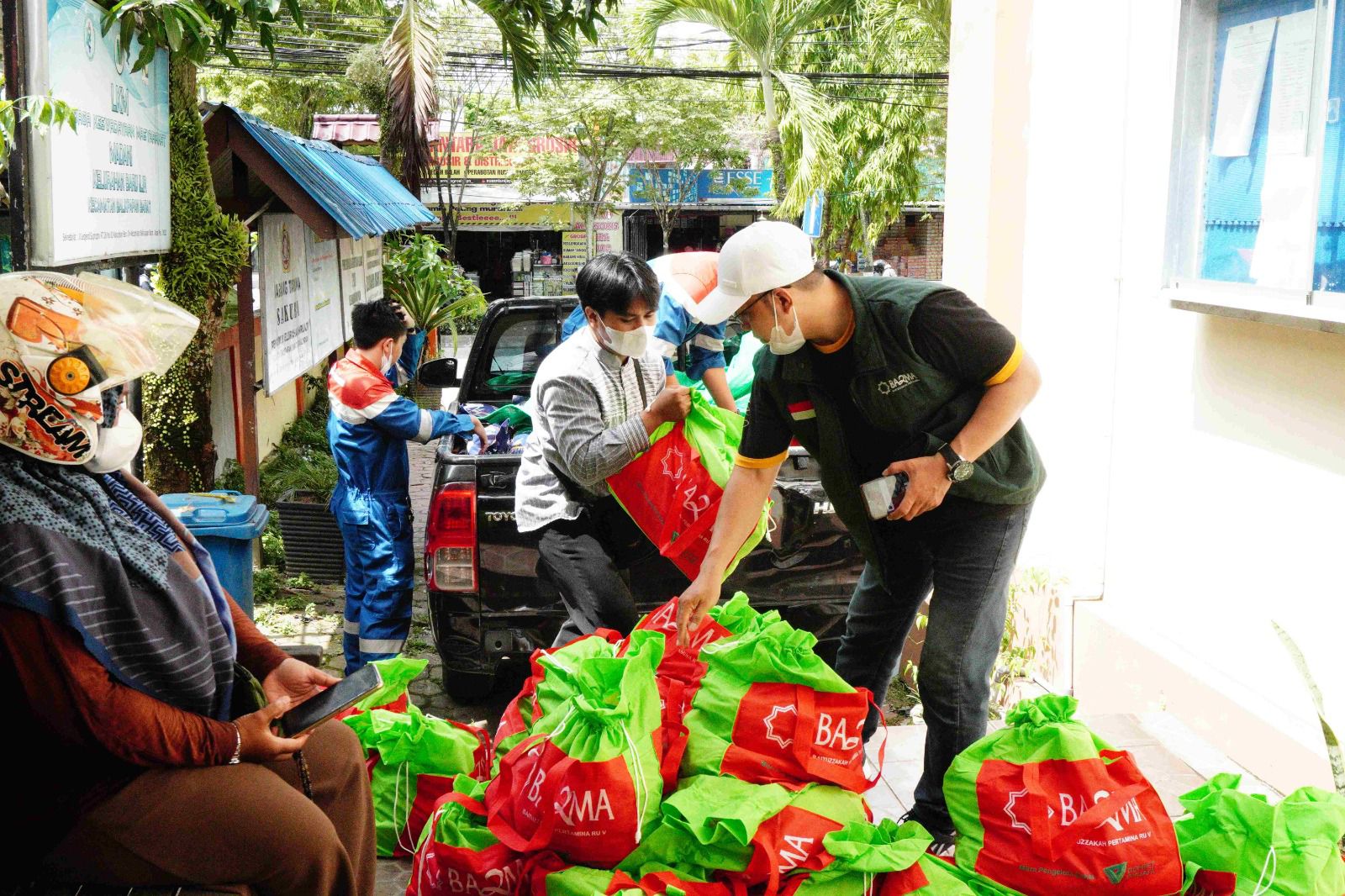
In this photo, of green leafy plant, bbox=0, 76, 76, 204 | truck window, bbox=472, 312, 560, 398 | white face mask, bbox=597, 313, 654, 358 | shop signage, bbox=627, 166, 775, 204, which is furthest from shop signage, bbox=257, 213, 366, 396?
shop signage, bbox=627, 166, 775, 204

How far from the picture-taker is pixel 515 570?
15.5 ft

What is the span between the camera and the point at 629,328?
3.98 meters

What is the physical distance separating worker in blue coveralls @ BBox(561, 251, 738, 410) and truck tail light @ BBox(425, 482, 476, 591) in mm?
1052

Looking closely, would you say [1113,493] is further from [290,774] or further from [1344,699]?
[290,774]

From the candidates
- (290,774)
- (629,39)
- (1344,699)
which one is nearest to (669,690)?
(290,774)

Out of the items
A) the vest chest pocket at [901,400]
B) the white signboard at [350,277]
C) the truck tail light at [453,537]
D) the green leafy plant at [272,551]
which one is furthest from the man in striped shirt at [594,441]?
the white signboard at [350,277]

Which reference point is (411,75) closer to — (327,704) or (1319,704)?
(327,704)

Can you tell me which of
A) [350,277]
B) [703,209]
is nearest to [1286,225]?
[350,277]

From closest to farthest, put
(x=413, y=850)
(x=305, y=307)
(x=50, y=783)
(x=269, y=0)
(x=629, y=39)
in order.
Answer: (x=50, y=783), (x=413, y=850), (x=269, y=0), (x=305, y=307), (x=629, y=39)

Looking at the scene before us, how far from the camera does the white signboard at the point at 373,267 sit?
1335 centimetres

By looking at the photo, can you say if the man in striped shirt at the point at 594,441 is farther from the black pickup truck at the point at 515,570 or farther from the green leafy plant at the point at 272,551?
the green leafy plant at the point at 272,551

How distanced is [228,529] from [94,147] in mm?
1492

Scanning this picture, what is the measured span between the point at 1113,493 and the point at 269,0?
377 centimetres

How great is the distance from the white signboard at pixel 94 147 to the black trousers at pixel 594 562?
180 cm
